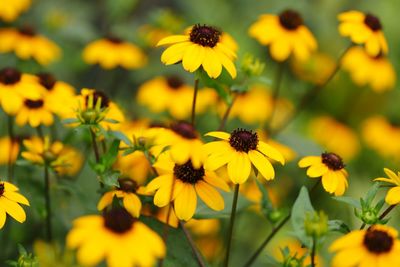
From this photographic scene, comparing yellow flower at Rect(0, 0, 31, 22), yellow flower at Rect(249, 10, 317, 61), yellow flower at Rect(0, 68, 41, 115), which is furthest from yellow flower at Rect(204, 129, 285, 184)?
yellow flower at Rect(0, 0, 31, 22)

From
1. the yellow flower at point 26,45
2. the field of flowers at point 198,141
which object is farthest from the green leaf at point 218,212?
the yellow flower at point 26,45

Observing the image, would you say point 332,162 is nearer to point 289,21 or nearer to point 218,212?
point 218,212

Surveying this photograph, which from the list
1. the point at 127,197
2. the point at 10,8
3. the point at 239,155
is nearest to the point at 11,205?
the point at 127,197

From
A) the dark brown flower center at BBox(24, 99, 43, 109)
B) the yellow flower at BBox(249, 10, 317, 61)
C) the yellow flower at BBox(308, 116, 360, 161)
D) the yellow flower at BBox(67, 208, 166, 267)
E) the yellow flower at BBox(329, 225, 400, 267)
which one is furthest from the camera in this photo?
the yellow flower at BBox(308, 116, 360, 161)

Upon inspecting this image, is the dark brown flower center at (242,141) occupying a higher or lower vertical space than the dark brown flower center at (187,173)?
higher

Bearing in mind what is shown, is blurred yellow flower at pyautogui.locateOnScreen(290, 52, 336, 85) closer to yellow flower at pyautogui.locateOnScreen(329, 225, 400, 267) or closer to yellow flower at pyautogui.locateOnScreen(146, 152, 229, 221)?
yellow flower at pyautogui.locateOnScreen(146, 152, 229, 221)

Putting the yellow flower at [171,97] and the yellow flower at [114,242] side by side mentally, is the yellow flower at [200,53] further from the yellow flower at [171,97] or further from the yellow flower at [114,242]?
the yellow flower at [171,97]

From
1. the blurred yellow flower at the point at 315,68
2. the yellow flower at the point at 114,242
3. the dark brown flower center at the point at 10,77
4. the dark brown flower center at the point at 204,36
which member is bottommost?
the blurred yellow flower at the point at 315,68
